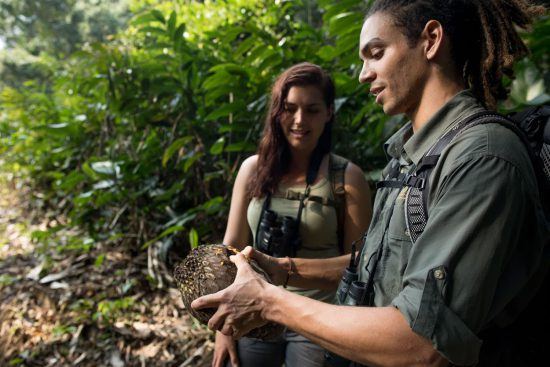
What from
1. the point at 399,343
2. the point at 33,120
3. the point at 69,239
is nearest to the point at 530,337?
the point at 399,343

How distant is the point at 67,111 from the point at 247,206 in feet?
14.1

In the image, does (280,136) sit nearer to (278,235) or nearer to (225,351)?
(278,235)

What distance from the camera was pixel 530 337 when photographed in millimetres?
1073

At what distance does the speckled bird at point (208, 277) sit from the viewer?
1.49m

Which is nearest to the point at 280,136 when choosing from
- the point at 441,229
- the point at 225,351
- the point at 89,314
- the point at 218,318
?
the point at 225,351

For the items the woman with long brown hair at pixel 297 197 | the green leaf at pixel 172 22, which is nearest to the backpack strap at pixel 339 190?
the woman with long brown hair at pixel 297 197

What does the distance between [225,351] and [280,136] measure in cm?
125

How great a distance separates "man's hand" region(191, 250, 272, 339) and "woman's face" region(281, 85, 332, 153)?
117cm

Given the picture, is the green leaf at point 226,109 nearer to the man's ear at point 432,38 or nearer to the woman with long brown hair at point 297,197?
the woman with long brown hair at point 297,197

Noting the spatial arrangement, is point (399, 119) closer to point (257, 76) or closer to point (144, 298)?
point (257, 76)

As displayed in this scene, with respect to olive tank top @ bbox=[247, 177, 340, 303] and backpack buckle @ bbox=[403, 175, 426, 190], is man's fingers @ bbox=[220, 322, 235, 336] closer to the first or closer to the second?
backpack buckle @ bbox=[403, 175, 426, 190]

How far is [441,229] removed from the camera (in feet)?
3.09

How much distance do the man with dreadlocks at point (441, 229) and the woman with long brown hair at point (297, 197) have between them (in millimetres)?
683

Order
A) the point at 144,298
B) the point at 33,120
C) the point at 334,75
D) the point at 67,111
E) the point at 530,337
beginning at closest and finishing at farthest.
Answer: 1. the point at 530,337
2. the point at 334,75
3. the point at 144,298
4. the point at 67,111
5. the point at 33,120
